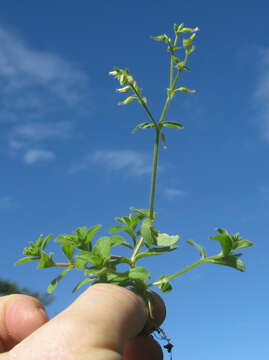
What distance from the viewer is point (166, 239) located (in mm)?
1719

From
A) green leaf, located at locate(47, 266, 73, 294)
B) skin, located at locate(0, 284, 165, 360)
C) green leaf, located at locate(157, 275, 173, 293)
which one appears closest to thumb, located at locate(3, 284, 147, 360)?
skin, located at locate(0, 284, 165, 360)

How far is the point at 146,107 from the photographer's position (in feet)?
6.09

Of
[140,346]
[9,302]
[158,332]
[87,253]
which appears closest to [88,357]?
[87,253]

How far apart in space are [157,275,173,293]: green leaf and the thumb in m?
0.26

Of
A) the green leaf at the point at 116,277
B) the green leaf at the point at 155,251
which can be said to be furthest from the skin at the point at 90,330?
the green leaf at the point at 155,251

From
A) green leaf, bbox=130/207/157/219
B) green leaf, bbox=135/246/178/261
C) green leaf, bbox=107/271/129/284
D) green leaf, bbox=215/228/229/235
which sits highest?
green leaf, bbox=130/207/157/219

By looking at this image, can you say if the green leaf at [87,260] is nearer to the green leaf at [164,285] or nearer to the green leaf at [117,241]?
the green leaf at [117,241]

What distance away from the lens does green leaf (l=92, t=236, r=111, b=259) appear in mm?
1620

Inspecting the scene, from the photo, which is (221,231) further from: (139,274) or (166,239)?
(139,274)

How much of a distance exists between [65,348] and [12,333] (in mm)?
1124

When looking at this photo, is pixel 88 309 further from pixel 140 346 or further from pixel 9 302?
pixel 9 302

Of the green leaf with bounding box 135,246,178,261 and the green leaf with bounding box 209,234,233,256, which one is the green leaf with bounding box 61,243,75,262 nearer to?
the green leaf with bounding box 135,246,178,261

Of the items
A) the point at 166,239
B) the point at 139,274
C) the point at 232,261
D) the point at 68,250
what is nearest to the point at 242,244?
the point at 232,261

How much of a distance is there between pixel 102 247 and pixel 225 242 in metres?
0.46
